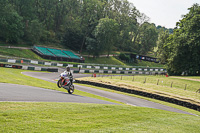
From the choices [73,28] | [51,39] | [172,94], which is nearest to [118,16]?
[73,28]

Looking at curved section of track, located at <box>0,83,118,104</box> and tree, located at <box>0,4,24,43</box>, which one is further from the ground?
tree, located at <box>0,4,24,43</box>

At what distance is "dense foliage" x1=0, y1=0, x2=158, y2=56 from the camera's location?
62500mm

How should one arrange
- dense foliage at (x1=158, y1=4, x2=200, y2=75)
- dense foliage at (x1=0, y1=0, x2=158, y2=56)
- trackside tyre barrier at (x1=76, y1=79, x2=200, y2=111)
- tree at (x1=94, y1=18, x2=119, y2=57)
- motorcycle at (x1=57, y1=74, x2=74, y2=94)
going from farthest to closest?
tree at (x1=94, y1=18, x2=119, y2=57) → dense foliage at (x1=0, y1=0, x2=158, y2=56) → dense foliage at (x1=158, y1=4, x2=200, y2=75) → trackside tyre barrier at (x1=76, y1=79, x2=200, y2=111) → motorcycle at (x1=57, y1=74, x2=74, y2=94)

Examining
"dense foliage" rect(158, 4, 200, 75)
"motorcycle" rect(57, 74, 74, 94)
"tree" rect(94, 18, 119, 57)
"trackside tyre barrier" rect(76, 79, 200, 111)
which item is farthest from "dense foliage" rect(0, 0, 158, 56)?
"motorcycle" rect(57, 74, 74, 94)

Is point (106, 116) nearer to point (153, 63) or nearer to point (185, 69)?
point (185, 69)

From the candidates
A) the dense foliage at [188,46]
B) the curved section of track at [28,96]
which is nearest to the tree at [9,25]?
the dense foliage at [188,46]

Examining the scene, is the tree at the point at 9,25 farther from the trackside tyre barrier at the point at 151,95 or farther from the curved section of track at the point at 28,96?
the curved section of track at the point at 28,96

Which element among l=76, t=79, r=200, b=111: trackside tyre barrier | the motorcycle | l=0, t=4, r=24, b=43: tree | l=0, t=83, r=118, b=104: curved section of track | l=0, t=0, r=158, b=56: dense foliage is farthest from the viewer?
l=0, t=0, r=158, b=56: dense foliage

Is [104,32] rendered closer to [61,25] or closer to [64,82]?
[61,25]

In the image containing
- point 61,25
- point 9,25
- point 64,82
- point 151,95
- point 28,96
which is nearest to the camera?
point 28,96

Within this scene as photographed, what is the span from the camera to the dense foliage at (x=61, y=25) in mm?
62500

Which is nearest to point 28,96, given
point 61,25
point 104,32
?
point 104,32

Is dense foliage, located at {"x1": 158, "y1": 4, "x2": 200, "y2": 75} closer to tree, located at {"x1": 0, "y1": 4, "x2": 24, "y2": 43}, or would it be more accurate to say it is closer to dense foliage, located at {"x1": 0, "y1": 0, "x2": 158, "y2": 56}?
dense foliage, located at {"x1": 0, "y1": 0, "x2": 158, "y2": 56}

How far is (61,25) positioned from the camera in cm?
8756
